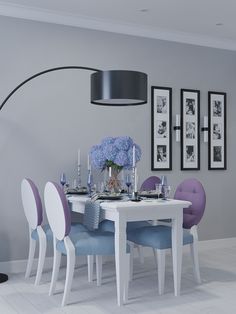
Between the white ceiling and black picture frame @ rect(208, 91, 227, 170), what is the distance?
2.52ft

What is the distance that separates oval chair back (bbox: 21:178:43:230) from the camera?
404cm

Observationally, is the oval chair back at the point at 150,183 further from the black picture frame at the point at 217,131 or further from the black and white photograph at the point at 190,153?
the black picture frame at the point at 217,131

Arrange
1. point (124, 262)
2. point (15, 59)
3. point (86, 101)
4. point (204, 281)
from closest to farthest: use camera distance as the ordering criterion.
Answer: point (124, 262), point (204, 281), point (15, 59), point (86, 101)

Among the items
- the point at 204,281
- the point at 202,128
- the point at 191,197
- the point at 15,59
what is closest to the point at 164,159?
the point at 202,128

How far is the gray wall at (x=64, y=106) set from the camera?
452cm

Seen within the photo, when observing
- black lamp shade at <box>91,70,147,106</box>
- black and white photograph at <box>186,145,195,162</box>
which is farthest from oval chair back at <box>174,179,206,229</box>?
black and white photograph at <box>186,145,195,162</box>

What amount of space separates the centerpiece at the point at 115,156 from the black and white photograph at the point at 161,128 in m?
1.18

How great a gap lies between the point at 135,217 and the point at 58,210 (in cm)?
59

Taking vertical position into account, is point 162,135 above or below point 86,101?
below

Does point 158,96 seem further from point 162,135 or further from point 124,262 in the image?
point 124,262

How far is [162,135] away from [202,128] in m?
0.57

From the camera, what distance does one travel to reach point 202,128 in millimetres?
5539

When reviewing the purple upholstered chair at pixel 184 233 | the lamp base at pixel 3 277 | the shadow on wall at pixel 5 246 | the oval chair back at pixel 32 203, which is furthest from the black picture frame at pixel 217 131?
the lamp base at pixel 3 277

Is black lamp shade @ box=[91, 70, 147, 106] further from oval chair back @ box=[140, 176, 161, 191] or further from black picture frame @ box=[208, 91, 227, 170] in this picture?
black picture frame @ box=[208, 91, 227, 170]
